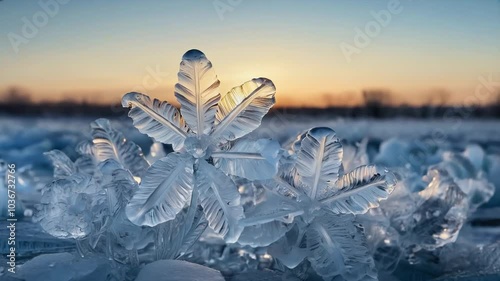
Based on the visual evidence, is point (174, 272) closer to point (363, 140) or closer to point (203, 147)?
point (203, 147)

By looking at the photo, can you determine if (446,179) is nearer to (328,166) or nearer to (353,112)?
(328,166)

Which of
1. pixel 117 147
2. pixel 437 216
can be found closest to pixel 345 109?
pixel 437 216

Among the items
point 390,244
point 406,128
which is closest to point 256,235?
point 390,244

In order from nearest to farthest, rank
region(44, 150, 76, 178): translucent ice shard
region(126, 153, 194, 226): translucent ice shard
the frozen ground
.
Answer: region(126, 153, 194, 226): translucent ice shard → region(44, 150, 76, 178): translucent ice shard → the frozen ground

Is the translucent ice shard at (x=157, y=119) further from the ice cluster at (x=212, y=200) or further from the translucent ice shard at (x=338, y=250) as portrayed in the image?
the translucent ice shard at (x=338, y=250)

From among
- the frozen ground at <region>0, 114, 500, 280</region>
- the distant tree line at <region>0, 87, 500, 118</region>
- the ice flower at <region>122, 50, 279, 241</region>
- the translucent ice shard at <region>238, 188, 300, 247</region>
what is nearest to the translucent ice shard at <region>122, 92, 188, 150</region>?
the ice flower at <region>122, 50, 279, 241</region>

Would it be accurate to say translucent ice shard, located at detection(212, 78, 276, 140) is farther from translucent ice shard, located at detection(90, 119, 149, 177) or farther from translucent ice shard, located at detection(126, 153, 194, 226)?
translucent ice shard, located at detection(90, 119, 149, 177)
